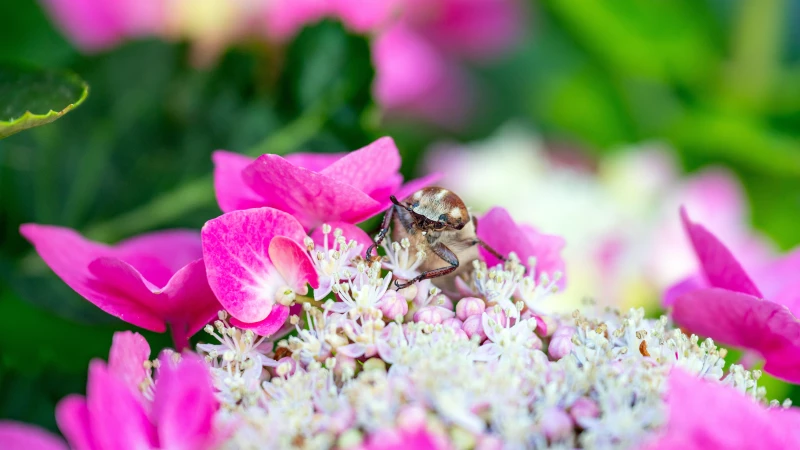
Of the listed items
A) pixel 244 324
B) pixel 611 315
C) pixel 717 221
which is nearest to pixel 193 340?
pixel 244 324

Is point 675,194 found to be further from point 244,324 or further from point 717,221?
point 244,324

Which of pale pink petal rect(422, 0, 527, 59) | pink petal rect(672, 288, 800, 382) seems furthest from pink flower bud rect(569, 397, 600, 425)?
pale pink petal rect(422, 0, 527, 59)

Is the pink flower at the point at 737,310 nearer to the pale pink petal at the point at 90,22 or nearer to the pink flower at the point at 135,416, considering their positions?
the pink flower at the point at 135,416

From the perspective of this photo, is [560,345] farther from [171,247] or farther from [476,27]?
[476,27]

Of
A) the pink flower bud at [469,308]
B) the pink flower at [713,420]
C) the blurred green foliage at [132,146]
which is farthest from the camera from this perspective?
the blurred green foliage at [132,146]

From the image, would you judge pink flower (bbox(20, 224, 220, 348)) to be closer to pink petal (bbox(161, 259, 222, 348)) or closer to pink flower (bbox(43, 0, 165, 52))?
pink petal (bbox(161, 259, 222, 348))

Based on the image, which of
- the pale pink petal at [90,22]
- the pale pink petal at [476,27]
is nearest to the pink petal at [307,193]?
the pale pink petal at [90,22]
